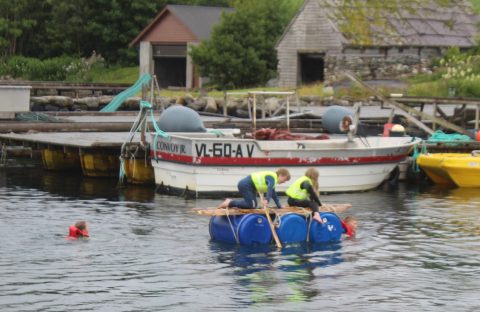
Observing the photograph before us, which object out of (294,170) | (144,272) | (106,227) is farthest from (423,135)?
(144,272)

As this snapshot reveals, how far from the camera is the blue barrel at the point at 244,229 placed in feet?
78.3

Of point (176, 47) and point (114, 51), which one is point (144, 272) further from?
point (114, 51)

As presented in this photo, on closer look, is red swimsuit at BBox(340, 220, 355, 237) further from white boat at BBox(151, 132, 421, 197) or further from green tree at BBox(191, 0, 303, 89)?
green tree at BBox(191, 0, 303, 89)

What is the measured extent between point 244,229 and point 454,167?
44.3 feet

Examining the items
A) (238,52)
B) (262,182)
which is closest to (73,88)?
(238,52)

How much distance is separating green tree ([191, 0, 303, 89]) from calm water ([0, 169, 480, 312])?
35670 millimetres

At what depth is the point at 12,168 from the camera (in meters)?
40.6

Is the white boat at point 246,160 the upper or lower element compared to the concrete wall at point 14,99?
lower

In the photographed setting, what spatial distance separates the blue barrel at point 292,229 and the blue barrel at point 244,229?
0.29m

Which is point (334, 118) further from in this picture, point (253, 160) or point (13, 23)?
point (13, 23)

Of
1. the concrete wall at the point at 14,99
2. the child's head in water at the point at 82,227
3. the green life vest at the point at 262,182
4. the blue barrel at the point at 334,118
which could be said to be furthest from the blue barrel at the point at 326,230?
the concrete wall at the point at 14,99

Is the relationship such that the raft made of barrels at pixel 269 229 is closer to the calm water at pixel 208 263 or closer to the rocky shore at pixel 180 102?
→ the calm water at pixel 208 263

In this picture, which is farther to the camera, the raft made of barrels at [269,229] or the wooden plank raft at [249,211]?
the raft made of barrels at [269,229]

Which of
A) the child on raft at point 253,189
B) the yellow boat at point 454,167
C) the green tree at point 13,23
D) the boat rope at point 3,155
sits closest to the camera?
the child on raft at point 253,189
